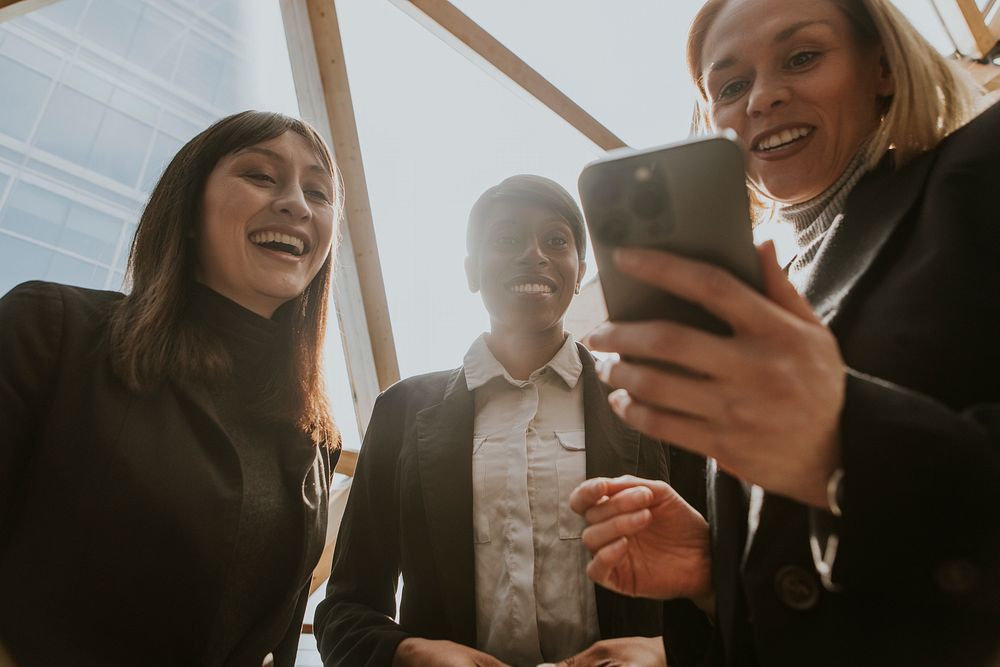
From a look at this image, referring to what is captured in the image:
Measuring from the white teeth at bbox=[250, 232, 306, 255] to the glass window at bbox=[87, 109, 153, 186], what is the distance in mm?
1905

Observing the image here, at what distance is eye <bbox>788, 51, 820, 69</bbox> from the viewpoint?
116 cm

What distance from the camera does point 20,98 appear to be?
259cm

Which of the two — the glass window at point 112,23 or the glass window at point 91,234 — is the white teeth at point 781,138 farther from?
the glass window at point 112,23

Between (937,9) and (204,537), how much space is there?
668 centimetres

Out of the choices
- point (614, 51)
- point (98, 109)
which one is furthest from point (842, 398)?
point (614, 51)

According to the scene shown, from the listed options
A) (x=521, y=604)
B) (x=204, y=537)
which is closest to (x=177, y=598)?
(x=204, y=537)

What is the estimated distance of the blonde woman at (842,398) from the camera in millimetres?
565

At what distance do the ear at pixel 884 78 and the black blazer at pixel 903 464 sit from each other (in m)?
0.29

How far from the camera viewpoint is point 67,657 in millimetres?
1212

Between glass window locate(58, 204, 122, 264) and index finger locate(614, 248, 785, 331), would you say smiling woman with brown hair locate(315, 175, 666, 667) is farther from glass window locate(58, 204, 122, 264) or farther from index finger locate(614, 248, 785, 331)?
glass window locate(58, 204, 122, 264)

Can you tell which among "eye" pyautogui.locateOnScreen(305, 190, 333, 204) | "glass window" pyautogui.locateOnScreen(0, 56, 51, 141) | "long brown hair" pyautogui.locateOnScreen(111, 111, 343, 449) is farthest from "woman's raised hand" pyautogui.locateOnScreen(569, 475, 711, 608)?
"glass window" pyautogui.locateOnScreen(0, 56, 51, 141)

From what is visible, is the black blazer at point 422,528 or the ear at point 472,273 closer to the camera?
the black blazer at point 422,528

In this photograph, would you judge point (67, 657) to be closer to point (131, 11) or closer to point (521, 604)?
point (521, 604)

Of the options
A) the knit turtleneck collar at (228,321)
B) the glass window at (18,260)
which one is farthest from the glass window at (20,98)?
the knit turtleneck collar at (228,321)
